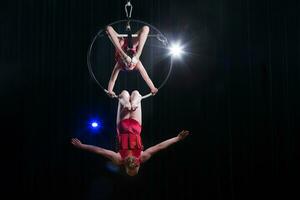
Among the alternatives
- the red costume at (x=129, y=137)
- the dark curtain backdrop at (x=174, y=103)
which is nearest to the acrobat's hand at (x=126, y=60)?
the red costume at (x=129, y=137)

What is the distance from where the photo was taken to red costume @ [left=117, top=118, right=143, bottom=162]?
5.92 m

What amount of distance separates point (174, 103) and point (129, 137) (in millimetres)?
1791

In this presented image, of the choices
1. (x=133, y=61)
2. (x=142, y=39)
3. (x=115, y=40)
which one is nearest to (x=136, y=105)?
(x=133, y=61)

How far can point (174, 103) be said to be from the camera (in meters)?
7.62

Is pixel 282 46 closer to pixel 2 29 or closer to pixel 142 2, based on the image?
pixel 142 2

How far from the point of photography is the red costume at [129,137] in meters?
5.92

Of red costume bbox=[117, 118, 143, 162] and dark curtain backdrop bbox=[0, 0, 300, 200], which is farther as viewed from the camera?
dark curtain backdrop bbox=[0, 0, 300, 200]

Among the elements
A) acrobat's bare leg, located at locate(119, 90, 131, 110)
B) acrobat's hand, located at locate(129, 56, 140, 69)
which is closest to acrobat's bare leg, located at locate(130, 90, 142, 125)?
acrobat's bare leg, located at locate(119, 90, 131, 110)

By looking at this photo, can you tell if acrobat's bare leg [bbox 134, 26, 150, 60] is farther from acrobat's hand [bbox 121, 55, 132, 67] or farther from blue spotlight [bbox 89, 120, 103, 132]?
blue spotlight [bbox 89, 120, 103, 132]

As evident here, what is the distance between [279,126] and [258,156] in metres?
0.53

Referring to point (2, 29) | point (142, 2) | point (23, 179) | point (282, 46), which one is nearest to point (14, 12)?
point (2, 29)

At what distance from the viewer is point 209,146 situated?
7512 mm

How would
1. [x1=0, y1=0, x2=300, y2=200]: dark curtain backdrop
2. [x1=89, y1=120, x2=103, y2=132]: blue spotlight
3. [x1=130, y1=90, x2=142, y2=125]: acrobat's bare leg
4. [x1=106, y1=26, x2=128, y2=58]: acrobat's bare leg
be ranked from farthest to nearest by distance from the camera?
1. [x1=89, y1=120, x2=103, y2=132]: blue spotlight
2. [x1=0, y1=0, x2=300, y2=200]: dark curtain backdrop
3. [x1=130, y1=90, x2=142, y2=125]: acrobat's bare leg
4. [x1=106, y1=26, x2=128, y2=58]: acrobat's bare leg

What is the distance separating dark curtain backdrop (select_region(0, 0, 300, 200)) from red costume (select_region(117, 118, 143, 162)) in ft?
4.63
